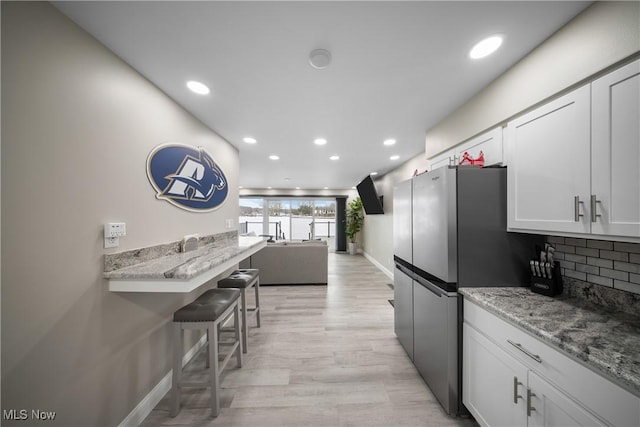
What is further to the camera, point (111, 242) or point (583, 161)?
point (111, 242)

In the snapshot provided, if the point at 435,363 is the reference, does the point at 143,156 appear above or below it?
above

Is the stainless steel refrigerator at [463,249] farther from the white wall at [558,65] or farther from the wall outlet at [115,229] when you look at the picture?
the wall outlet at [115,229]

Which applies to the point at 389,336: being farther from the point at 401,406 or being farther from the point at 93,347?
the point at 93,347

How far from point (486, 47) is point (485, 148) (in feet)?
2.42

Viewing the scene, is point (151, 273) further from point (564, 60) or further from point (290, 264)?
point (290, 264)

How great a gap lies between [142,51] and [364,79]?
1.45 metres

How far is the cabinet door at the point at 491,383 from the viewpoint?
111cm

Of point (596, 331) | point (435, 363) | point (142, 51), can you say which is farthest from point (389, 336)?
point (142, 51)

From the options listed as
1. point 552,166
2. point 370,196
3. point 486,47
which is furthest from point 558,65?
point 370,196

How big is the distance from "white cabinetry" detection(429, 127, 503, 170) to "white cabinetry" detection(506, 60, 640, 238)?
229 mm

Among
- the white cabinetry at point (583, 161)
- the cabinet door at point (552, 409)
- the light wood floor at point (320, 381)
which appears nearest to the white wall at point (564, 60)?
the white cabinetry at point (583, 161)

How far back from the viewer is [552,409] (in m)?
0.96

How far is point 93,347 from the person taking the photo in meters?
1.21

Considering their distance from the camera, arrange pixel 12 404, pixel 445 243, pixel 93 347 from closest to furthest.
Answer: pixel 12 404 → pixel 93 347 → pixel 445 243
